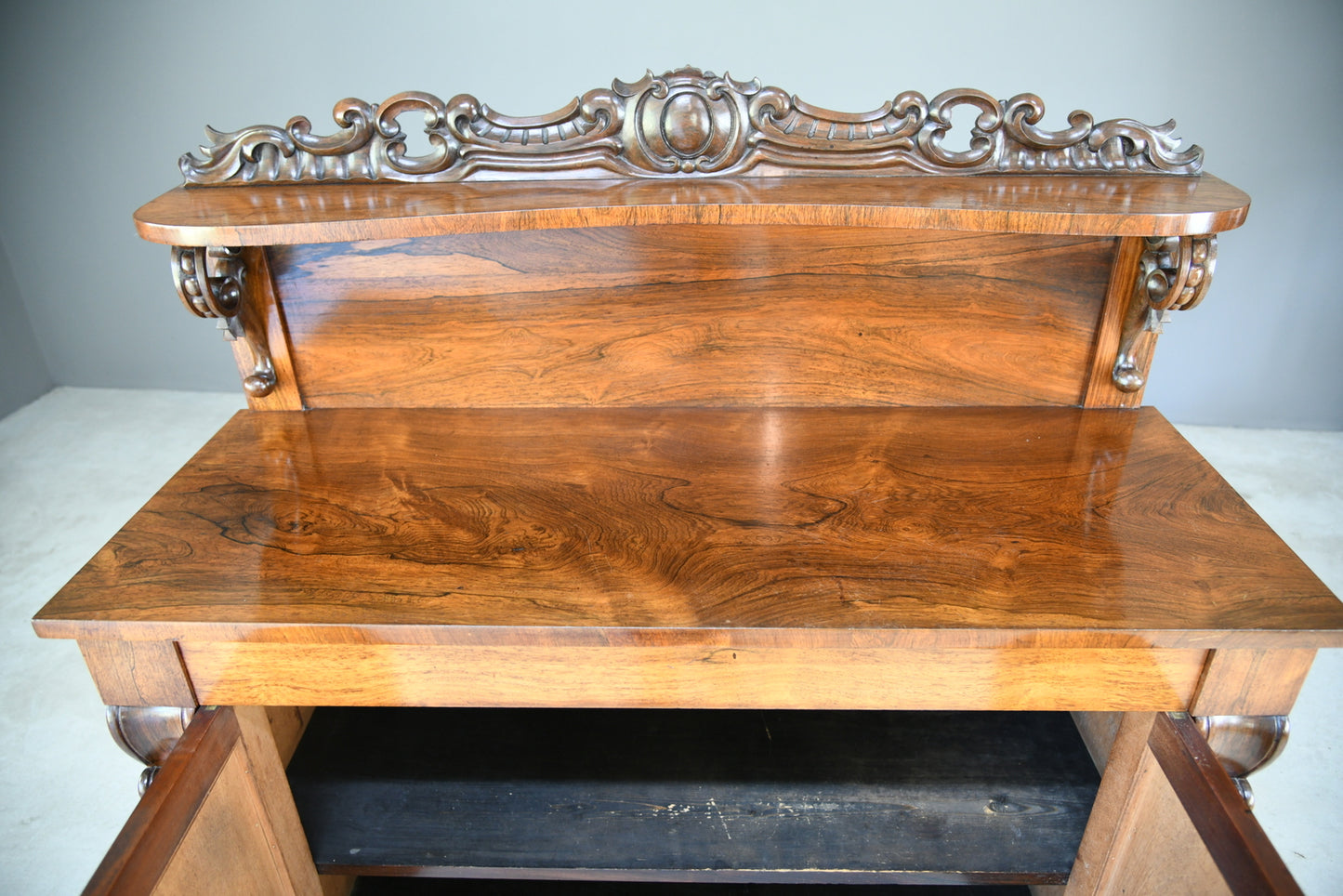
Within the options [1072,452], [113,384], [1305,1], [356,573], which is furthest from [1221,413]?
[113,384]

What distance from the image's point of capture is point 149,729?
43.8 inches

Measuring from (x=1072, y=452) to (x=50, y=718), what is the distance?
2.25 meters

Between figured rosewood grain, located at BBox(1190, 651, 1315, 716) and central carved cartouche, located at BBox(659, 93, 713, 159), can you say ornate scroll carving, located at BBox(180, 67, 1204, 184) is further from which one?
figured rosewood grain, located at BBox(1190, 651, 1315, 716)

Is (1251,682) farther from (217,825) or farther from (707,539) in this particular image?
(217,825)

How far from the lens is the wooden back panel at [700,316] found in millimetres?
1292

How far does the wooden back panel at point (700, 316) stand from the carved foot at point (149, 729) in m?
0.54

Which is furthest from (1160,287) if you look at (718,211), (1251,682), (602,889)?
(602,889)

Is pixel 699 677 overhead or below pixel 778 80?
below

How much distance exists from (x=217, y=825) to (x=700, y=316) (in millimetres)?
933

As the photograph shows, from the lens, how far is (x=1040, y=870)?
4.03 ft

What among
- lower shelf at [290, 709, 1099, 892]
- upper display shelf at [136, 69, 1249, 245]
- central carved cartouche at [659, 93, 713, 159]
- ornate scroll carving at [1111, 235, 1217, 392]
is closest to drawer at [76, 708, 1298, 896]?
lower shelf at [290, 709, 1099, 892]

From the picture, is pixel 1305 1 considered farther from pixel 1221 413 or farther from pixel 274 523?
pixel 274 523

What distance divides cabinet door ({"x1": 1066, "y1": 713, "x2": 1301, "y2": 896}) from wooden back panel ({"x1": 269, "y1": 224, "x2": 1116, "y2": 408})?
0.53 m

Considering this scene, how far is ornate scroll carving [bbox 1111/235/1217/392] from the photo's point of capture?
114 cm
